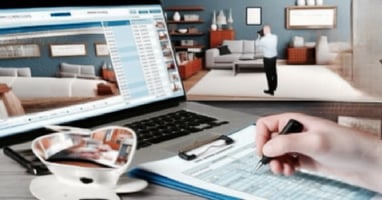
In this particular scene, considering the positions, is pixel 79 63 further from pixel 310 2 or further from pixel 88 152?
pixel 310 2

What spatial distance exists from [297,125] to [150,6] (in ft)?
1.96

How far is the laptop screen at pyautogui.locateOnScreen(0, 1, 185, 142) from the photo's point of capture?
0.93 m

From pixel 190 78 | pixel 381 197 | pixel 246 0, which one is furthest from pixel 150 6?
pixel 246 0

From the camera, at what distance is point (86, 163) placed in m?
0.69

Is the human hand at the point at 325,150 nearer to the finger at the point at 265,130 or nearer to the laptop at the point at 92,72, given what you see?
the finger at the point at 265,130

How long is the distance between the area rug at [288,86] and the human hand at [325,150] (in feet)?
6.25

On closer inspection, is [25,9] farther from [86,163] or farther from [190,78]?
[190,78]

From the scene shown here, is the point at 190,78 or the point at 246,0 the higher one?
the point at 246,0

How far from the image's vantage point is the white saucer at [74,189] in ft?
2.15

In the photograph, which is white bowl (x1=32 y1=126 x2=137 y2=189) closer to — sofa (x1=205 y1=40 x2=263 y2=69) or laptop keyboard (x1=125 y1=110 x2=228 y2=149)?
laptop keyboard (x1=125 y1=110 x2=228 y2=149)

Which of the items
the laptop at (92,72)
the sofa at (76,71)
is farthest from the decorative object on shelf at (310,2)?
the sofa at (76,71)

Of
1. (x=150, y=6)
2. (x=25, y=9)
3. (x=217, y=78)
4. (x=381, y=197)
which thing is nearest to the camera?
(x=381, y=197)

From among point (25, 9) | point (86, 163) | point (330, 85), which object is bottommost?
point (330, 85)

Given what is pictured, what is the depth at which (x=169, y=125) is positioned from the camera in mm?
1057
